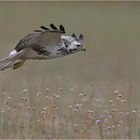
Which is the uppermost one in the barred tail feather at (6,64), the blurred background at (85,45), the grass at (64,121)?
the blurred background at (85,45)

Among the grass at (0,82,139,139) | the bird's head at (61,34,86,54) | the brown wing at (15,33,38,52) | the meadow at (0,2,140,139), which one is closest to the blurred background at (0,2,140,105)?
the meadow at (0,2,140,139)

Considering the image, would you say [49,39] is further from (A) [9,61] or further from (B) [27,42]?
(A) [9,61]

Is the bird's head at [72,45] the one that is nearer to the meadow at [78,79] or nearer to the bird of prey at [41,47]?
the bird of prey at [41,47]

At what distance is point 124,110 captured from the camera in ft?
21.4

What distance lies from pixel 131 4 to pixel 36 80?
782 centimetres

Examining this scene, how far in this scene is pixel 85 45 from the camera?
42.3ft

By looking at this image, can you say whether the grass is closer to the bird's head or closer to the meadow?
the meadow

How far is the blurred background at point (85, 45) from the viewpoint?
30.3 feet

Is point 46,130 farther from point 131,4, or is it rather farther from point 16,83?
point 131,4

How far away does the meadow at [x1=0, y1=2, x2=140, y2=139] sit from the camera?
625 centimetres

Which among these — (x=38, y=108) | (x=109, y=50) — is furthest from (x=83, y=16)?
(x=38, y=108)

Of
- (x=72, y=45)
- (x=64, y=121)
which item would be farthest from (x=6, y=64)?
(x=64, y=121)

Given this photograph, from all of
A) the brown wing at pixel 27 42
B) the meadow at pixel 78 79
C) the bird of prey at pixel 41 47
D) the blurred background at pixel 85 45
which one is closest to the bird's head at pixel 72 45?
the bird of prey at pixel 41 47

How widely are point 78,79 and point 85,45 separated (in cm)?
307
